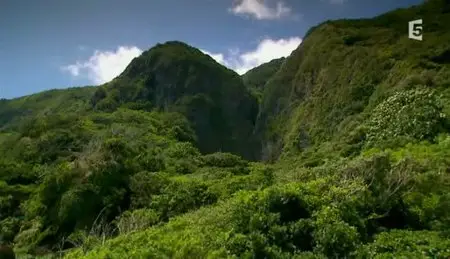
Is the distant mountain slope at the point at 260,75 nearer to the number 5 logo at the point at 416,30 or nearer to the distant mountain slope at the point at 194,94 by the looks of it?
the distant mountain slope at the point at 194,94

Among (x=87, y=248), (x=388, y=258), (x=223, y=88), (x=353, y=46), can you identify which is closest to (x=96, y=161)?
(x=87, y=248)

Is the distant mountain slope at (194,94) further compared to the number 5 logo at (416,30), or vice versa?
the distant mountain slope at (194,94)

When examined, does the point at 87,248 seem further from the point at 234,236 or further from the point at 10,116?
the point at 10,116

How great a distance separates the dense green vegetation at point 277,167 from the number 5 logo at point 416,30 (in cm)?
129

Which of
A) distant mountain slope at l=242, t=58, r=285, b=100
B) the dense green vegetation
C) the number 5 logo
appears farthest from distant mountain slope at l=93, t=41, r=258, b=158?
the number 5 logo

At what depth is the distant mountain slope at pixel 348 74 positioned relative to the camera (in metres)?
54.8

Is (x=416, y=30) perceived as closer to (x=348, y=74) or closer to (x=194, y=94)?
(x=348, y=74)

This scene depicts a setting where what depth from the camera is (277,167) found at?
57688mm

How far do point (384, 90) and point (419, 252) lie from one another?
3765 centimetres

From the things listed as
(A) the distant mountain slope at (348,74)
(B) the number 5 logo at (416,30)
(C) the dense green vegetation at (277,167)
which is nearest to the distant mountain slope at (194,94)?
(C) the dense green vegetation at (277,167)

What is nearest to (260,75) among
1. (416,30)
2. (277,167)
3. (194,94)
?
(194,94)

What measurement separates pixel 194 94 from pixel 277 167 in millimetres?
64732

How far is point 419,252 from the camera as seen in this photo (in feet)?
69.8

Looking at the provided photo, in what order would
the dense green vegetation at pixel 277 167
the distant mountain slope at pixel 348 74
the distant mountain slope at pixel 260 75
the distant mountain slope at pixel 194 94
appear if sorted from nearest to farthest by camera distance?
the dense green vegetation at pixel 277 167, the distant mountain slope at pixel 348 74, the distant mountain slope at pixel 194 94, the distant mountain slope at pixel 260 75
